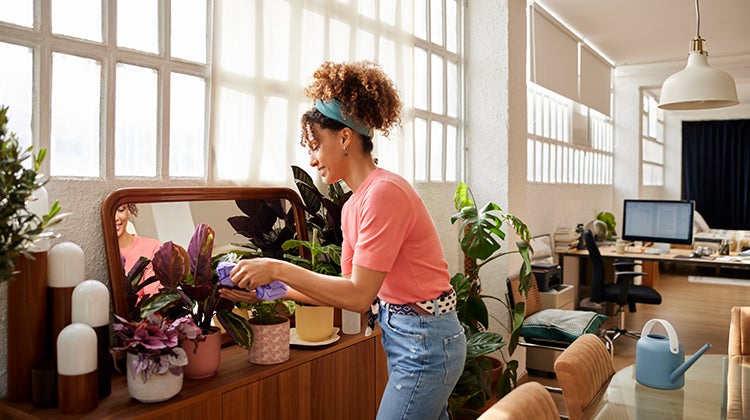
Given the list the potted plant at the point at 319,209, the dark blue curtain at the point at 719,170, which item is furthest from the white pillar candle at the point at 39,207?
the dark blue curtain at the point at 719,170

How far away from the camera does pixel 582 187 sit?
22.9 ft

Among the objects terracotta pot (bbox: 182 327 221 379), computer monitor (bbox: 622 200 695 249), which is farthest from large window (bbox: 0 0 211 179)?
computer monitor (bbox: 622 200 695 249)

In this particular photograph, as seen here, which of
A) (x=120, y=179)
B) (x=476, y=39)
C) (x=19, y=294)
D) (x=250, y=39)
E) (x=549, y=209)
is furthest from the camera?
(x=549, y=209)

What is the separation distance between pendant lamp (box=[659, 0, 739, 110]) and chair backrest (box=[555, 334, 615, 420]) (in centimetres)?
168

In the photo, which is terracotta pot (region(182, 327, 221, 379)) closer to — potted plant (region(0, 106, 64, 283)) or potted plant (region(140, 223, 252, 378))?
potted plant (region(140, 223, 252, 378))

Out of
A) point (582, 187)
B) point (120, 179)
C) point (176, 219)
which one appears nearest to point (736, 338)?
point (176, 219)

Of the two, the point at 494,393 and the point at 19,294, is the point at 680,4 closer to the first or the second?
the point at 494,393

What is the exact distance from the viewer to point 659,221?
6.03 metres

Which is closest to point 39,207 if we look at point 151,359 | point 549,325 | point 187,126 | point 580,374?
point 151,359

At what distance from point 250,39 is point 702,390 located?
2089 mm

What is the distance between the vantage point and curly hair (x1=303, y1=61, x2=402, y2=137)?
174cm

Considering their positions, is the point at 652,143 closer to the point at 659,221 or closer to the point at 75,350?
the point at 659,221

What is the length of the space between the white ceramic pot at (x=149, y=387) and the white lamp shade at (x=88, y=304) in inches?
5.4

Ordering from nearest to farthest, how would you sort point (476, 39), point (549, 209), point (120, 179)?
point (120, 179)
point (476, 39)
point (549, 209)
